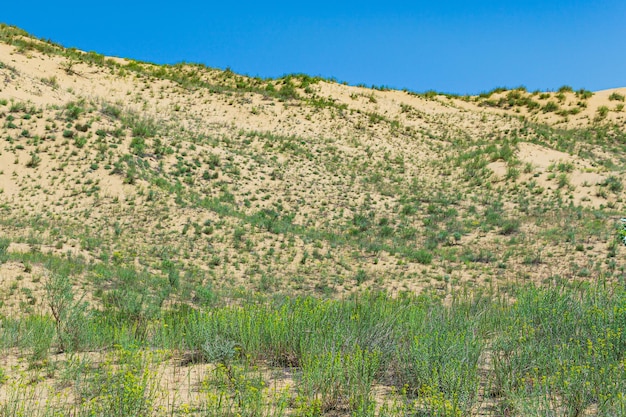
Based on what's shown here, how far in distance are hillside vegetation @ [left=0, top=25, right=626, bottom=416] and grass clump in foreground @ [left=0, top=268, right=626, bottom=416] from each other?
3 cm

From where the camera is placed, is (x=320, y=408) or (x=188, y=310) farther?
(x=188, y=310)

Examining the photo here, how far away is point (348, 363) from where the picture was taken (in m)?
4.79

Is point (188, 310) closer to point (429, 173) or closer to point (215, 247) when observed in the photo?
point (215, 247)

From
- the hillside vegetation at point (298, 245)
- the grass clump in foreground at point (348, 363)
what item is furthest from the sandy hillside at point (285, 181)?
the grass clump in foreground at point (348, 363)

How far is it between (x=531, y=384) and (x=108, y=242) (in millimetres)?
12984

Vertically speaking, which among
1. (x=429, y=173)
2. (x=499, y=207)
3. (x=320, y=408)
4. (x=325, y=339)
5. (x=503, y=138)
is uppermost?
(x=503, y=138)

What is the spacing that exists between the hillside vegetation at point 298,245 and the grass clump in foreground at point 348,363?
3cm

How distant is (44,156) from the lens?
64.5ft

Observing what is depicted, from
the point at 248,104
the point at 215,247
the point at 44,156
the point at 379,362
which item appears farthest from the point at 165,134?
the point at 379,362

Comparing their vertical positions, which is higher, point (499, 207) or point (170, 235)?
point (499, 207)

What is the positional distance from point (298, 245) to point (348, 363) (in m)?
12.4

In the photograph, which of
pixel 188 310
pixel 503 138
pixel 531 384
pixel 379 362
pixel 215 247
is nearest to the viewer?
pixel 531 384

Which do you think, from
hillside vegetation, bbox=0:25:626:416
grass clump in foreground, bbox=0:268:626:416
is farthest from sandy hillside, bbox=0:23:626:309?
grass clump in foreground, bbox=0:268:626:416

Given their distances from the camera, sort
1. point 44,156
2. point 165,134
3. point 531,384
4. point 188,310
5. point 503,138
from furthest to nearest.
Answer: point 503,138
point 165,134
point 44,156
point 188,310
point 531,384
